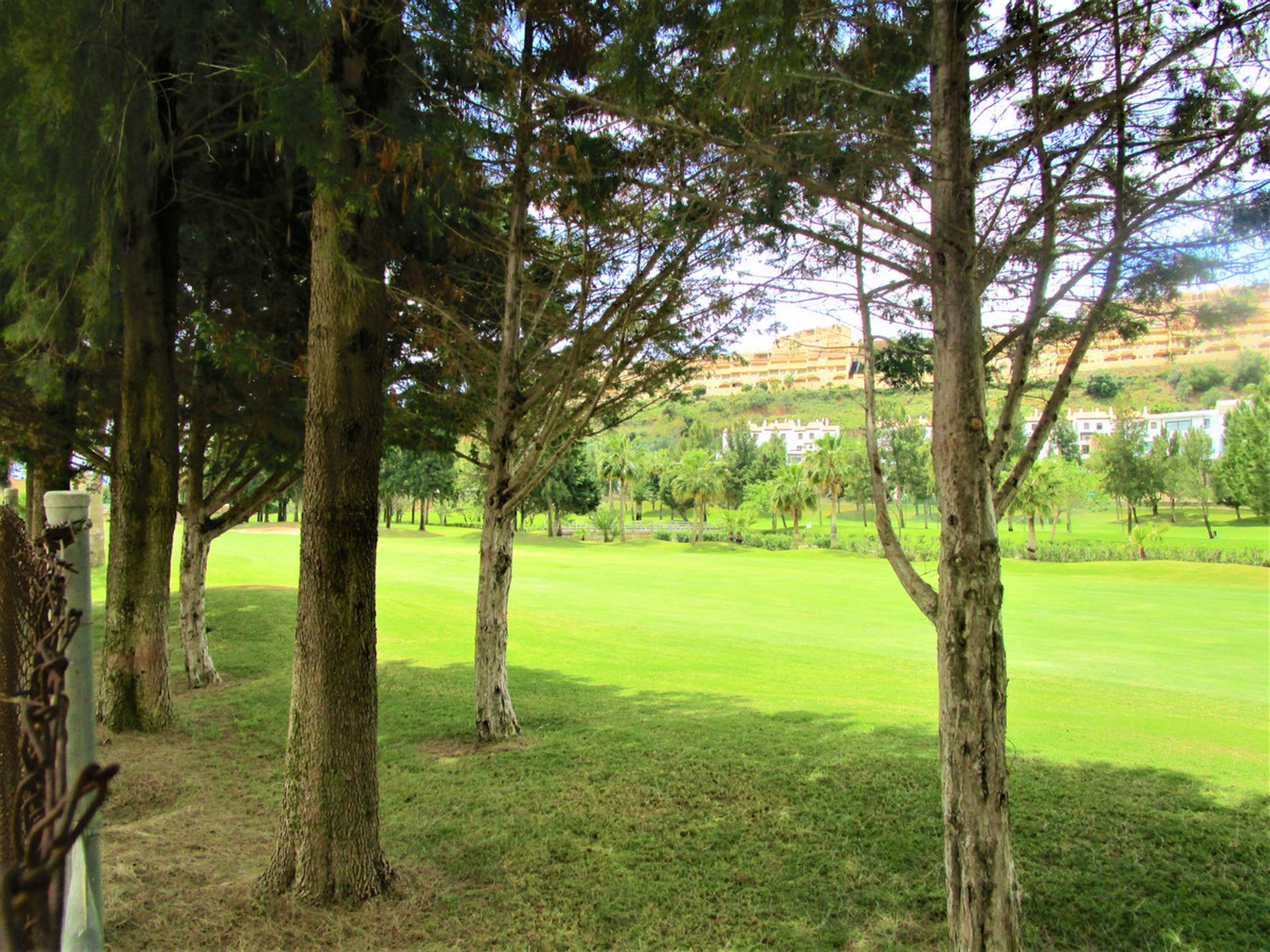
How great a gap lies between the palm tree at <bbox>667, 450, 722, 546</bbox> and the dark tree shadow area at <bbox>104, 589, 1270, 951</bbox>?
5114cm

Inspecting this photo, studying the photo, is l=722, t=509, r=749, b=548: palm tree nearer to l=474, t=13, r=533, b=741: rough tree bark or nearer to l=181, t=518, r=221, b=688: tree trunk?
→ l=181, t=518, r=221, b=688: tree trunk

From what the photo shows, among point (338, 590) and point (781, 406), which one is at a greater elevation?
point (781, 406)

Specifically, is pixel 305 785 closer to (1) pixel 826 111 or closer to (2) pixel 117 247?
(1) pixel 826 111

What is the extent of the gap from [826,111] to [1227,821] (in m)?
6.29

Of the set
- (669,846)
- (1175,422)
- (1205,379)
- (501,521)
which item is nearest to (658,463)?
(1205,379)

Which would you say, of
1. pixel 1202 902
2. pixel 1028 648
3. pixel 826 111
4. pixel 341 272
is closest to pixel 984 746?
pixel 1202 902

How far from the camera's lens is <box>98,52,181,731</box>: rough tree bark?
→ 8234mm

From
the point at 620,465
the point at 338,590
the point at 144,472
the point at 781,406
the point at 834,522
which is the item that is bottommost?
the point at 834,522

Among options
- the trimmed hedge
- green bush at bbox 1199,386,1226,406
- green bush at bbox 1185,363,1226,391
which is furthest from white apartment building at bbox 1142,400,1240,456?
the trimmed hedge

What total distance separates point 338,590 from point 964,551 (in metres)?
3.82

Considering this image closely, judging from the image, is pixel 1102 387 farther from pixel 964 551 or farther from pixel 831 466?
pixel 831 466

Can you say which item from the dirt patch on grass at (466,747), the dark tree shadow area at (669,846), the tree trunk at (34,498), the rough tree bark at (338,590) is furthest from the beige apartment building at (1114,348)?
the tree trunk at (34,498)

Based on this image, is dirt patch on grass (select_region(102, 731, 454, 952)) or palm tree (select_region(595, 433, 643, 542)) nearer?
dirt patch on grass (select_region(102, 731, 454, 952))

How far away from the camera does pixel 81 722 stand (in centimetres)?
189
